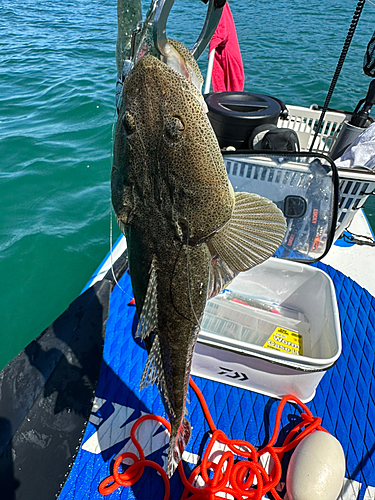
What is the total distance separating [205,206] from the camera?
1378 mm

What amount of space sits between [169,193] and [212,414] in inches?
84.4

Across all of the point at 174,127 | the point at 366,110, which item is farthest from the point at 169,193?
the point at 366,110

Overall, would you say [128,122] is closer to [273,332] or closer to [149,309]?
[149,309]

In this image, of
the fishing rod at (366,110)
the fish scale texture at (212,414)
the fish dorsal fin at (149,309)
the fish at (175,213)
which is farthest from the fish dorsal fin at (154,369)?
the fishing rod at (366,110)

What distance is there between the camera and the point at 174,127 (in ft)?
4.15

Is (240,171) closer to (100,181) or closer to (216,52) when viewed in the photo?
(216,52)

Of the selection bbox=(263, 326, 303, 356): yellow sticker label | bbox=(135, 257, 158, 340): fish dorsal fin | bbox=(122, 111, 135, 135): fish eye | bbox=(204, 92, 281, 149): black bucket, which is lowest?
bbox=(263, 326, 303, 356): yellow sticker label

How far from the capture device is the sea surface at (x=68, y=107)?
4961 millimetres

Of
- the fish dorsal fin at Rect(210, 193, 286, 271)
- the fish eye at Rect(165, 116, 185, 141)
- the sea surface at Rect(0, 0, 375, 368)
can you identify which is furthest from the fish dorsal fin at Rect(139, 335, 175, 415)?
the sea surface at Rect(0, 0, 375, 368)

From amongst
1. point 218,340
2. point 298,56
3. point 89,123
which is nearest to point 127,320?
point 218,340

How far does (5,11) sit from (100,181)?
1790cm

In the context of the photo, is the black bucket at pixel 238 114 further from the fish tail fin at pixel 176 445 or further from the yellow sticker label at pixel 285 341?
the fish tail fin at pixel 176 445

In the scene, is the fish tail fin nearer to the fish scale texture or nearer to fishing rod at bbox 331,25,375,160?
the fish scale texture

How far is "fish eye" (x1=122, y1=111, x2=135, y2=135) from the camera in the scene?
1.29m
